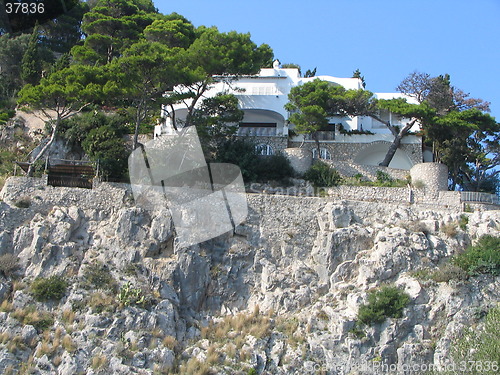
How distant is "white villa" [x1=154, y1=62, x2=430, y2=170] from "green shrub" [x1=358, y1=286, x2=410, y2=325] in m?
10.4

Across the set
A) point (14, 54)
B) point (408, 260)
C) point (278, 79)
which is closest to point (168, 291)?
point (408, 260)

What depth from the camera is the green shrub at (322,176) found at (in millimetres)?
28428

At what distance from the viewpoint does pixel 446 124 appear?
2973 cm

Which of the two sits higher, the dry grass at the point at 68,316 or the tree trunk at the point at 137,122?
the tree trunk at the point at 137,122

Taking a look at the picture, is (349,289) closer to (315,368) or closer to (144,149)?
(315,368)

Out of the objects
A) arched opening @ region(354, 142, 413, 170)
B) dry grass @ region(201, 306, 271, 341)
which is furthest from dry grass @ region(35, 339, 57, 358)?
arched opening @ region(354, 142, 413, 170)

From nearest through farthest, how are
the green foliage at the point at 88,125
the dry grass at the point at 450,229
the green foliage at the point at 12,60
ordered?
the dry grass at the point at 450,229
the green foliage at the point at 88,125
the green foliage at the point at 12,60

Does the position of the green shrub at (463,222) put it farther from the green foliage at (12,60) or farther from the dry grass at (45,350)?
the green foliage at (12,60)

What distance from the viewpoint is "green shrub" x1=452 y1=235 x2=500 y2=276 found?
74.3 ft

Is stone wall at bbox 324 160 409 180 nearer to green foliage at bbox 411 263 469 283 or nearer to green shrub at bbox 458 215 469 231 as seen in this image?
green shrub at bbox 458 215 469 231

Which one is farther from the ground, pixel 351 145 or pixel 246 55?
pixel 246 55

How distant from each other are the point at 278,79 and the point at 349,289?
45.2 feet

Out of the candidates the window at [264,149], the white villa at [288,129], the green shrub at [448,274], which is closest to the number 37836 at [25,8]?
the white villa at [288,129]

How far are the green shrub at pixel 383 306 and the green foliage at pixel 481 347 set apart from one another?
1989mm
